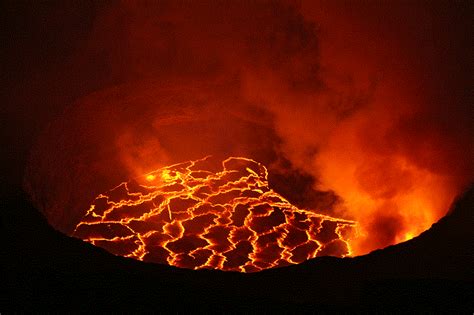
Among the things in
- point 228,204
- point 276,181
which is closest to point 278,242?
point 228,204

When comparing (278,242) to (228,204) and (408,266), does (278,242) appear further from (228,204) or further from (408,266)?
(408,266)

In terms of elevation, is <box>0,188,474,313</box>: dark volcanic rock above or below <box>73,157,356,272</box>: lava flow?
below

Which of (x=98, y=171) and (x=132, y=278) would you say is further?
(x=98, y=171)

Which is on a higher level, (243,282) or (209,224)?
(209,224)

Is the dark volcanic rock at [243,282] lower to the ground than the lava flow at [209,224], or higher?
lower

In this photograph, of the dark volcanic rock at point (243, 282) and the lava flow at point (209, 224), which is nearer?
the dark volcanic rock at point (243, 282)

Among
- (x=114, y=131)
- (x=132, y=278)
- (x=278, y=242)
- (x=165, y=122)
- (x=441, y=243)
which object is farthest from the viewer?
(x=165, y=122)

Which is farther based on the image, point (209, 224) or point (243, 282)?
point (209, 224)

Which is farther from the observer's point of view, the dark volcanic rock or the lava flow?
the lava flow
